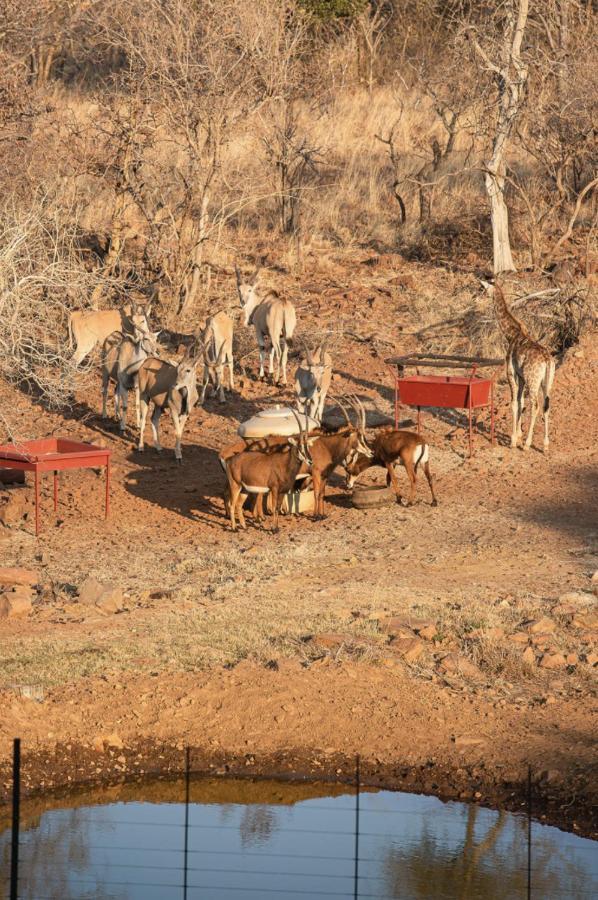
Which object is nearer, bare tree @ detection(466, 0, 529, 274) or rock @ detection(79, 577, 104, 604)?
rock @ detection(79, 577, 104, 604)

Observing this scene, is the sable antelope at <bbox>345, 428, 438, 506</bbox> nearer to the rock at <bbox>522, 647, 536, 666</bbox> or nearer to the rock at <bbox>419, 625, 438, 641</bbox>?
the rock at <bbox>419, 625, 438, 641</bbox>

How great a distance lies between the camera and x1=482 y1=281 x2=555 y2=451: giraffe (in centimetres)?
1853

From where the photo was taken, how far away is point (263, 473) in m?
15.4

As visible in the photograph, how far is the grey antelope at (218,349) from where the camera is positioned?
823 inches

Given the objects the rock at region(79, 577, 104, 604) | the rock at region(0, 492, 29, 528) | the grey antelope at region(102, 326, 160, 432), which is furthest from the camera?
the grey antelope at region(102, 326, 160, 432)

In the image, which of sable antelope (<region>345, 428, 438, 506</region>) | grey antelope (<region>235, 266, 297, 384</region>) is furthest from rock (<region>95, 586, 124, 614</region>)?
grey antelope (<region>235, 266, 297, 384</region>)

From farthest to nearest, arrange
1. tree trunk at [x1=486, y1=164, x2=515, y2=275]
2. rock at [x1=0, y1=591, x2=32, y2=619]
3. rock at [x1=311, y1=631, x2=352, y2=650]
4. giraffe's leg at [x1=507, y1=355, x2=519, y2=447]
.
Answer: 1. tree trunk at [x1=486, y1=164, x2=515, y2=275]
2. giraffe's leg at [x1=507, y1=355, x2=519, y2=447]
3. rock at [x1=0, y1=591, x2=32, y2=619]
4. rock at [x1=311, y1=631, x2=352, y2=650]

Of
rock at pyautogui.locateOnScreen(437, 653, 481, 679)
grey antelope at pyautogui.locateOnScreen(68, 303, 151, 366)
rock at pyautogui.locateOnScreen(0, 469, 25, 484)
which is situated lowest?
rock at pyautogui.locateOnScreen(0, 469, 25, 484)

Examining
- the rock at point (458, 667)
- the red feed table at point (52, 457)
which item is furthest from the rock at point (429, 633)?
the red feed table at point (52, 457)

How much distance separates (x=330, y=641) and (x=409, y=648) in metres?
0.66

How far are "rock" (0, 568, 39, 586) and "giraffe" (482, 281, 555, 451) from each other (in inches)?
301

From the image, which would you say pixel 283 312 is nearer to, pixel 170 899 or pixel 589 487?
pixel 589 487

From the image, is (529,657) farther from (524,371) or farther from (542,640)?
(524,371)

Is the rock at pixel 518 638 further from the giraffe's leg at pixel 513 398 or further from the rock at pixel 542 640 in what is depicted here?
the giraffe's leg at pixel 513 398
